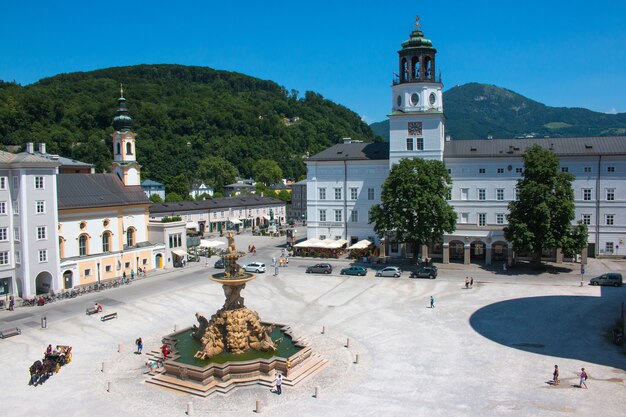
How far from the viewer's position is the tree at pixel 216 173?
135 m

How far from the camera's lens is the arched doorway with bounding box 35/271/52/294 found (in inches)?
1732

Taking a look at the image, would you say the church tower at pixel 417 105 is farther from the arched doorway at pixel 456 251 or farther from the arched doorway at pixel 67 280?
the arched doorway at pixel 67 280

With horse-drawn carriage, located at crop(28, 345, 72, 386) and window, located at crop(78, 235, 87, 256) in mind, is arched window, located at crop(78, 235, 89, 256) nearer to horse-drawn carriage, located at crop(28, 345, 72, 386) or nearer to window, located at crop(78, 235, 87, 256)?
window, located at crop(78, 235, 87, 256)

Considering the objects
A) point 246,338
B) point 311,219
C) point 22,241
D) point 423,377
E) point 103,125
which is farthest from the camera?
point 103,125

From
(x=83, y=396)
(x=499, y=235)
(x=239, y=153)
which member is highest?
(x=239, y=153)

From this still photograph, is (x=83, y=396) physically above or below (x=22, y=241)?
below

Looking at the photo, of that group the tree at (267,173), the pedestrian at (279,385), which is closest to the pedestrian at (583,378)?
the pedestrian at (279,385)

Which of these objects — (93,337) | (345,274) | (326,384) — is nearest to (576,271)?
(345,274)

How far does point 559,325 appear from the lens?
33.3m

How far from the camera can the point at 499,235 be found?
53812 mm

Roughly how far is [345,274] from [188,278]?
14509mm

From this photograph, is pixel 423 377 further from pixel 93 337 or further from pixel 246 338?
pixel 93 337

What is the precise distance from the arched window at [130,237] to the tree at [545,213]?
119ft

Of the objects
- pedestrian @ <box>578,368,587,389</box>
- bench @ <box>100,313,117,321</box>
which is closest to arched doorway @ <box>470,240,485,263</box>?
pedestrian @ <box>578,368,587,389</box>
